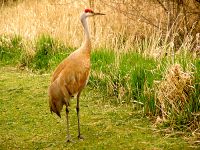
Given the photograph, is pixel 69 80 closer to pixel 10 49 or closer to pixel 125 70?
pixel 125 70

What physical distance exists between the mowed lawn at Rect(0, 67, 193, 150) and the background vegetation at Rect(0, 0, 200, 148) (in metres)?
0.19

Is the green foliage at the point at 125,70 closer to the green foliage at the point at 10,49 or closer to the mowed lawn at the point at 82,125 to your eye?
the mowed lawn at the point at 82,125

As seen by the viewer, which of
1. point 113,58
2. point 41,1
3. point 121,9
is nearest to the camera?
point 113,58

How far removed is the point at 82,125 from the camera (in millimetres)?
6484

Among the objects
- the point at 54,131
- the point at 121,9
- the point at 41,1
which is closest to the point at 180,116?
the point at 54,131

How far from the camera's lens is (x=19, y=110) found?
7.26m

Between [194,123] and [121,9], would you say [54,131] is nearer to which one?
[194,123]

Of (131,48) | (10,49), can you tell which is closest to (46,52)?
(10,49)

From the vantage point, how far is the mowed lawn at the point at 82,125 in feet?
18.8

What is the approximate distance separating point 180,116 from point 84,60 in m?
1.28

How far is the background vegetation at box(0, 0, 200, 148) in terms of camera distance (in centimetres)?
603

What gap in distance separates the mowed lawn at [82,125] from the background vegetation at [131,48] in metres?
0.19

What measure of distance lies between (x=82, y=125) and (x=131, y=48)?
284 cm

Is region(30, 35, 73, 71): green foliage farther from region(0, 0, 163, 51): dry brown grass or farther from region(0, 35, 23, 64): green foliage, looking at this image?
region(0, 35, 23, 64): green foliage
